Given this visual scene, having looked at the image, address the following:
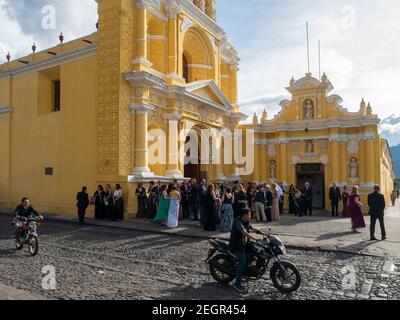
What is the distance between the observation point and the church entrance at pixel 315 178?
77.8 ft

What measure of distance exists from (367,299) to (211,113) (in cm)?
1648

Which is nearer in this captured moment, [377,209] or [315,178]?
[377,209]

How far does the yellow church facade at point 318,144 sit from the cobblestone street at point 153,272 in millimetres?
14926

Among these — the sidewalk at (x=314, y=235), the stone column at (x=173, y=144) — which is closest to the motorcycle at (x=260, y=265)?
the sidewalk at (x=314, y=235)

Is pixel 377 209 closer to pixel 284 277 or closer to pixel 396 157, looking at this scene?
pixel 284 277

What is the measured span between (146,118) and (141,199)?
3.56 m

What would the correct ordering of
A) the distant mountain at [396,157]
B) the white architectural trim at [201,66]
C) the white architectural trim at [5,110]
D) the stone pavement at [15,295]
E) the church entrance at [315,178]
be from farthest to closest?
the distant mountain at [396,157], the church entrance at [315,178], the white architectural trim at [201,66], the white architectural trim at [5,110], the stone pavement at [15,295]

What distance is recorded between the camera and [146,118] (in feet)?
52.6

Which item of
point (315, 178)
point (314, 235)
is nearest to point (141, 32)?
point (314, 235)

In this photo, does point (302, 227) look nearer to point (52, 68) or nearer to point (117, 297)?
point (117, 297)

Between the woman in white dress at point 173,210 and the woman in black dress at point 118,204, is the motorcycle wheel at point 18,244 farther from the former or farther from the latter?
the woman in black dress at point 118,204

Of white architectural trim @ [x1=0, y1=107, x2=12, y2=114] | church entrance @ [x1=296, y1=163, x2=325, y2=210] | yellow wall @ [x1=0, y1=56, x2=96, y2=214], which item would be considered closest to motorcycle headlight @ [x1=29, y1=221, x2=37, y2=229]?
yellow wall @ [x1=0, y1=56, x2=96, y2=214]
